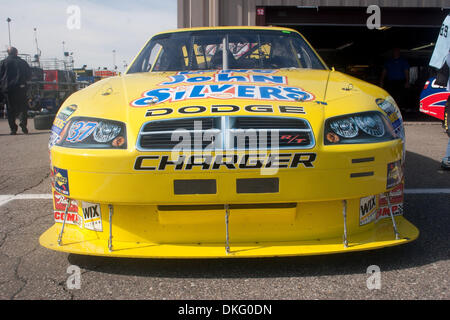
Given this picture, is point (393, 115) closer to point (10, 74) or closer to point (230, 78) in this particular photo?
point (230, 78)

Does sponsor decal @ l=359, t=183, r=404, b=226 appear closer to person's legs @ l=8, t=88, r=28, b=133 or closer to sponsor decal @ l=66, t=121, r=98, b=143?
sponsor decal @ l=66, t=121, r=98, b=143

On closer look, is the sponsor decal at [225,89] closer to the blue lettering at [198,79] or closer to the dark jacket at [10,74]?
the blue lettering at [198,79]

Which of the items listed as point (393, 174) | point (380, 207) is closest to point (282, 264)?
point (380, 207)

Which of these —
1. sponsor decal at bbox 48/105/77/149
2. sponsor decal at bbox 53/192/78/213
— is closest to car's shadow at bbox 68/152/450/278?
sponsor decal at bbox 53/192/78/213

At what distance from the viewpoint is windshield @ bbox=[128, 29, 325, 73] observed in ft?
11.6

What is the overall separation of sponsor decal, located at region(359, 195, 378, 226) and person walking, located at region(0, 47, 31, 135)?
361 inches

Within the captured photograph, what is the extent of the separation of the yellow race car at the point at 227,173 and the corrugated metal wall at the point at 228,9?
7.84 meters

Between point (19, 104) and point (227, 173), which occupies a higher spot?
point (227, 173)

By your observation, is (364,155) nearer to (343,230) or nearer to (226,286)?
(343,230)

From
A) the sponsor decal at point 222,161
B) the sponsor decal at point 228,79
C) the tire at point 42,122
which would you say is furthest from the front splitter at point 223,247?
the tire at point 42,122

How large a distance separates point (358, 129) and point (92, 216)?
1533 millimetres

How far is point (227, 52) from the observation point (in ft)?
11.8

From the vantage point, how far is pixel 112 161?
219 cm

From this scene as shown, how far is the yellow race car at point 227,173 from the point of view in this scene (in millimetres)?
2158
